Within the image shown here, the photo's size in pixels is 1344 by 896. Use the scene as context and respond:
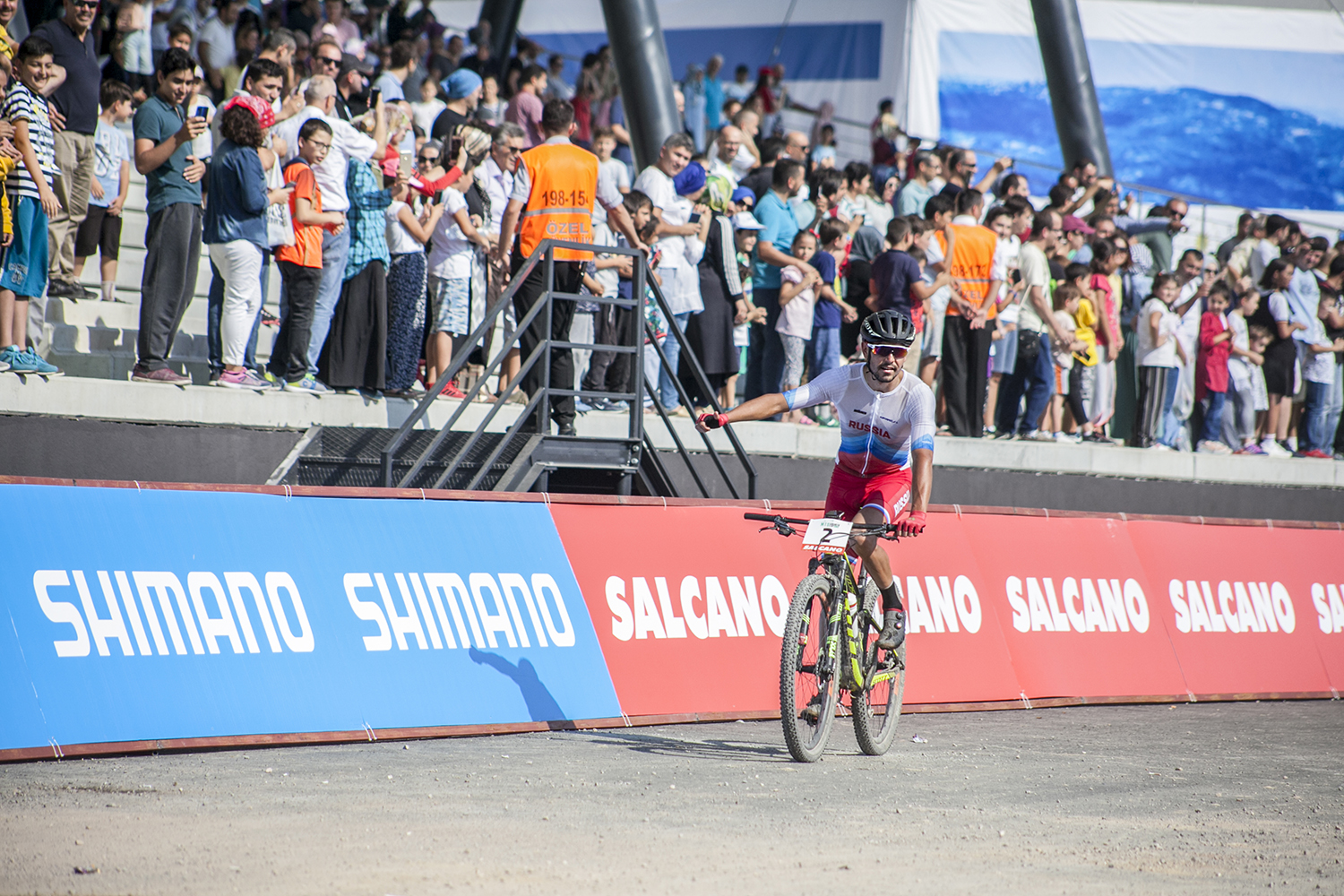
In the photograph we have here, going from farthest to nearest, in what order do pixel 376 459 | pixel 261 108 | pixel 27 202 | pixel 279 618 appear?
pixel 261 108, pixel 376 459, pixel 27 202, pixel 279 618

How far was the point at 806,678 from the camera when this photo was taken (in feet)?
26.3

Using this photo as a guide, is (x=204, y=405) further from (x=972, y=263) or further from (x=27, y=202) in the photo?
(x=972, y=263)

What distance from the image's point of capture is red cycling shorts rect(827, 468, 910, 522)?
27.5 ft

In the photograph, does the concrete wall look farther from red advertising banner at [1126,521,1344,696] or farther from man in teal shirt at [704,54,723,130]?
man in teal shirt at [704,54,723,130]

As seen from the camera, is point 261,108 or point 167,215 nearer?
point 167,215

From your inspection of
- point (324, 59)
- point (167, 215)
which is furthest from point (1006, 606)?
point (324, 59)

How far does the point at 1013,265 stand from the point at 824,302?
7.89ft

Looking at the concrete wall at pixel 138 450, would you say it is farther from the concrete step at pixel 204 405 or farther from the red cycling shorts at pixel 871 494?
the red cycling shorts at pixel 871 494

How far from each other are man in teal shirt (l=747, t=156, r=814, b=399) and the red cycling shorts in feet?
17.0

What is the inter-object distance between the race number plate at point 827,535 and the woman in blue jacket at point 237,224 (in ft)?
14.6

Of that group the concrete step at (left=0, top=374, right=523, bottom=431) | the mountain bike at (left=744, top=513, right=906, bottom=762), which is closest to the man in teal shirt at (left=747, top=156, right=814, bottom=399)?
the concrete step at (left=0, top=374, right=523, bottom=431)

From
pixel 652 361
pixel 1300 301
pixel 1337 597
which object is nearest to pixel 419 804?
pixel 652 361

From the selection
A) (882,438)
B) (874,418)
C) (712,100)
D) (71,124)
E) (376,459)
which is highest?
(712,100)

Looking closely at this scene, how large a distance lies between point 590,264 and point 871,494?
15.0ft
